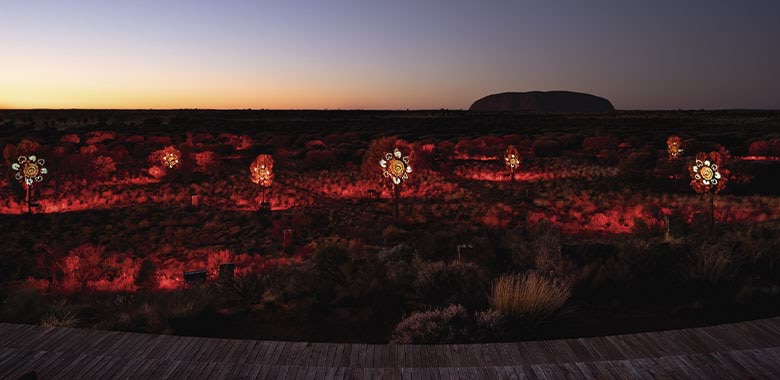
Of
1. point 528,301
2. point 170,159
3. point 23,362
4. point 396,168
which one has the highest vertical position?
point 396,168

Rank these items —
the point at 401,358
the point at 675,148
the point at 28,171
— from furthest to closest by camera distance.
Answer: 1. the point at 675,148
2. the point at 28,171
3. the point at 401,358

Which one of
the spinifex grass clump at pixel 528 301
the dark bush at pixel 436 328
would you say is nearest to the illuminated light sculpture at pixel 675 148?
the spinifex grass clump at pixel 528 301

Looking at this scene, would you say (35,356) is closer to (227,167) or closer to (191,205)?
(191,205)

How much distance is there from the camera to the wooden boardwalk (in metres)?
5.02

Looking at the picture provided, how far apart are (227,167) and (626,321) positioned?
31804 millimetres

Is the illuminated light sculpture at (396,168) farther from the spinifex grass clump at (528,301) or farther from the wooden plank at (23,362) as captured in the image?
the wooden plank at (23,362)

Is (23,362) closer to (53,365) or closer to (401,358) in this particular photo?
(53,365)

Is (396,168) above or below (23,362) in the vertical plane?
above

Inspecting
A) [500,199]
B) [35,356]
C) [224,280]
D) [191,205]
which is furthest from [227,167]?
[35,356]

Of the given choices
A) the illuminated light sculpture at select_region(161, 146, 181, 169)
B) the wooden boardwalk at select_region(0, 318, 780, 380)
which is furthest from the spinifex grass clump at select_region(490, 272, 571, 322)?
the illuminated light sculpture at select_region(161, 146, 181, 169)

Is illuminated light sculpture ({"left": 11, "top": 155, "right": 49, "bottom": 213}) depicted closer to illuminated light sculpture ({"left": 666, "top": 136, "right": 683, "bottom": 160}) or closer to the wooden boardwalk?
the wooden boardwalk

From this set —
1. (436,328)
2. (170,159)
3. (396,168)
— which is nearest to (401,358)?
(436,328)

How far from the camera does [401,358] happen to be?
539 centimetres

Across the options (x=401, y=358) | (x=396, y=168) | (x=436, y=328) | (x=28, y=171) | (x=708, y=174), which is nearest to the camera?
(x=401, y=358)
